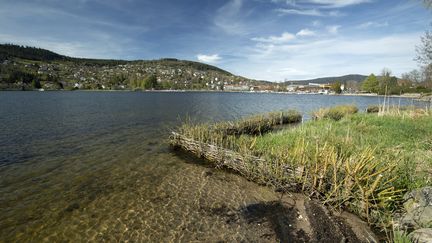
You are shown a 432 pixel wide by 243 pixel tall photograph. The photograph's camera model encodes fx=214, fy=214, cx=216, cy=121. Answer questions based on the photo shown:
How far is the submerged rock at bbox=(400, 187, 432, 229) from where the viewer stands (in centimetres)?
533

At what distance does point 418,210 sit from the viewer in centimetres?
559

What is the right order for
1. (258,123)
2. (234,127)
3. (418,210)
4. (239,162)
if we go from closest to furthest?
1. (418,210)
2. (239,162)
3. (234,127)
4. (258,123)

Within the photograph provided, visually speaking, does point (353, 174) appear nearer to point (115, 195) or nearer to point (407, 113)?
point (115, 195)

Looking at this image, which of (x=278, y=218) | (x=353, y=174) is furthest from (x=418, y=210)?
(x=278, y=218)

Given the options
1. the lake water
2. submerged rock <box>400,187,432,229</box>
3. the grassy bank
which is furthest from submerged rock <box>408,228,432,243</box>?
the lake water

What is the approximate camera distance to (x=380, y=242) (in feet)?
18.7

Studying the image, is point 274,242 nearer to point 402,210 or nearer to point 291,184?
point 291,184

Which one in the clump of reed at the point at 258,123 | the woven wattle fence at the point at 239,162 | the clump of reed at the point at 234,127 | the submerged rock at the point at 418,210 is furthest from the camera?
the clump of reed at the point at 258,123

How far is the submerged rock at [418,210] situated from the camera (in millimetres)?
5328

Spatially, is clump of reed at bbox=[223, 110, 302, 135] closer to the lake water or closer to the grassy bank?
the lake water

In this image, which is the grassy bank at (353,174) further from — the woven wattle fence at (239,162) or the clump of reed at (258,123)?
the clump of reed at (258,123)

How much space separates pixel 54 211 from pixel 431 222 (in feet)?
36.1

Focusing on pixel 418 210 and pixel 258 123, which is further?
pixel 258 123

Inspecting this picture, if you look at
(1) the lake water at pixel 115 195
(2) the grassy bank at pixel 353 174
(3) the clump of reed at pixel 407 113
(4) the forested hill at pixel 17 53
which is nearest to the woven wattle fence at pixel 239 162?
(2) the grassy bank at pixel 353 174
